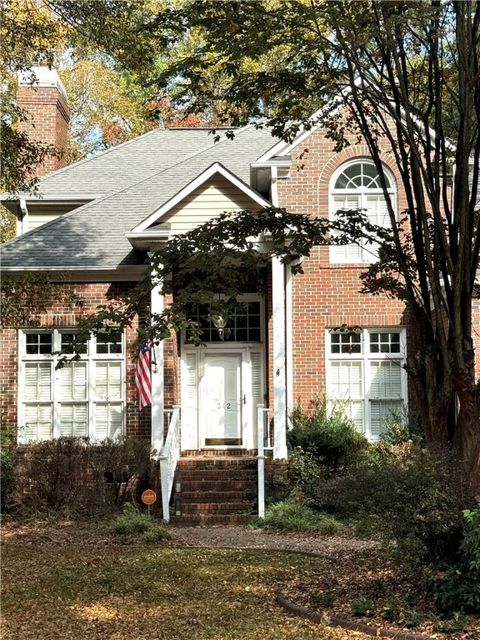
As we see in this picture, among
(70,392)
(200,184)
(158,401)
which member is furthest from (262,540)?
(200,184)

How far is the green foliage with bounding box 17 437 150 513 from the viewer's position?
1303 centimetres

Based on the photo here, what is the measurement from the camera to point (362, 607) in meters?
6.29

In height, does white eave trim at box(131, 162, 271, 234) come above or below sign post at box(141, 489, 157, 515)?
above

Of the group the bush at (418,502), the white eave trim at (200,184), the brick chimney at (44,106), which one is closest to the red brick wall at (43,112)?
the brick chimney at (44,106)

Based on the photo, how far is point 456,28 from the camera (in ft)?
23.7

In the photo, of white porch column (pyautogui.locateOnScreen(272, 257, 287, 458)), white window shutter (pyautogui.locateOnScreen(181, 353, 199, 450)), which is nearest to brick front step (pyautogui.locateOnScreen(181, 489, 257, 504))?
white porch column (pyautogui.locateOnScreen(272, 257, 287, 458))

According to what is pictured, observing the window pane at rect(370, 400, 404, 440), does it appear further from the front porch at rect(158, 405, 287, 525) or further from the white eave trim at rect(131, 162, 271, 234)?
the white eave trim at rect(131, 162, 271, 234)

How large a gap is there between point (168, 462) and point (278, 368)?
240 cm

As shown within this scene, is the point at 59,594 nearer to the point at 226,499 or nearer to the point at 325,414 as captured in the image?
the point at 226,499

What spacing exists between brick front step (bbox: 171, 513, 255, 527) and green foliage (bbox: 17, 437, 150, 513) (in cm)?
110

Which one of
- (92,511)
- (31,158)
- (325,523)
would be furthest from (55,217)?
(325,523)

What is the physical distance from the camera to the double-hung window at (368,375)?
15.1m

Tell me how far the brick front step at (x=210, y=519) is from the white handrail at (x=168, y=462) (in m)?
0.23

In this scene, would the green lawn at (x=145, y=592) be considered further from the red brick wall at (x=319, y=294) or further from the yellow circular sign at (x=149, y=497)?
the red brick wall at (x=319, y=294)
